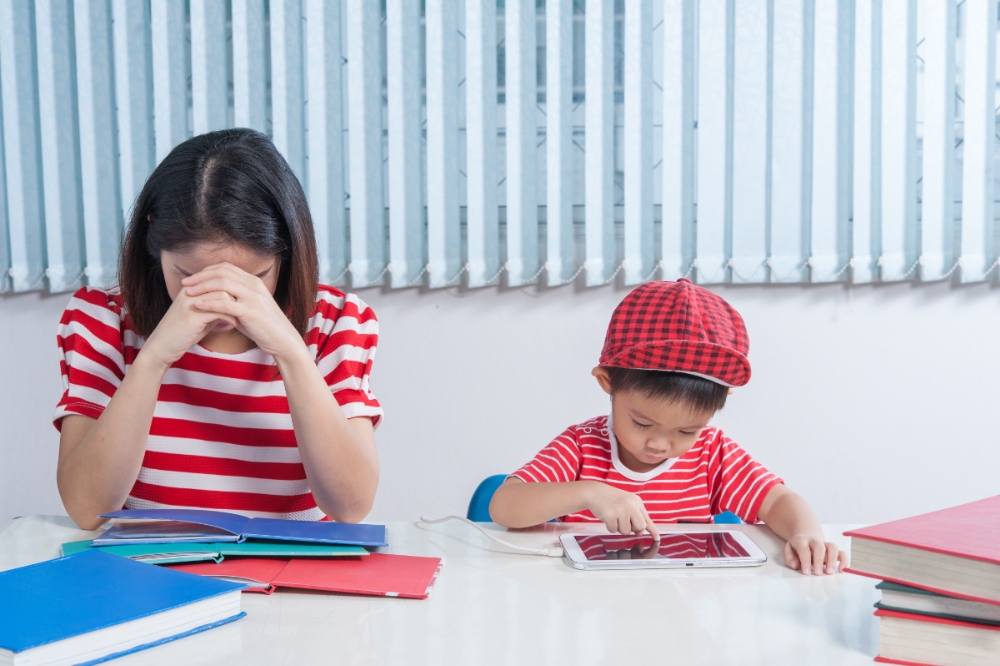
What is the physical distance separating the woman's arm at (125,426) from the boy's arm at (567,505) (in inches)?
15.8

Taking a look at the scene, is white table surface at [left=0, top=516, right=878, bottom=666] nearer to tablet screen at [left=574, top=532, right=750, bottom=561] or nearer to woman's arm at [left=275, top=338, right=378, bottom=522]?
tablet screen at [left=574, top=532, right=750, bottom=561]

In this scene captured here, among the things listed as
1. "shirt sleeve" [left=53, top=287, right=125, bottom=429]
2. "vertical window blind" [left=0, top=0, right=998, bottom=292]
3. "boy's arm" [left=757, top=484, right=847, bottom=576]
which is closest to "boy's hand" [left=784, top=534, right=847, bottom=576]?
"boy's arm" [left=757, top=484, right=847, bottom=576]

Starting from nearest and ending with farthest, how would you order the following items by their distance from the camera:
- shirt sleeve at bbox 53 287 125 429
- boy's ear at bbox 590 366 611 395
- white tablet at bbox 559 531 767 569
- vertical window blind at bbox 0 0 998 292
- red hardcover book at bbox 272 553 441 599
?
1. red hardcover book at bbox 272 553 441 599
2. white tablet at bbox 559 531 767 569
3. shirt sleeve at bbox 53 287 125 429
4. boy's ear at bbox 590 366 611 395
5. vertical window blind at bbox 0 0 998 292

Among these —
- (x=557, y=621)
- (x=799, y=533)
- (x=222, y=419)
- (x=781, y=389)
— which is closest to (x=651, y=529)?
(x=799, y=533)

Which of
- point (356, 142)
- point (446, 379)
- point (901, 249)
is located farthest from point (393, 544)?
point (901, 249)

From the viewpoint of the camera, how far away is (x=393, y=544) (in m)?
0.90

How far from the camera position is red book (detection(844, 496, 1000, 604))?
54 cm

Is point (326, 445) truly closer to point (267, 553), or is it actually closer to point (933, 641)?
point (267, 553)

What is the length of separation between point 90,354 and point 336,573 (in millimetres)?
537

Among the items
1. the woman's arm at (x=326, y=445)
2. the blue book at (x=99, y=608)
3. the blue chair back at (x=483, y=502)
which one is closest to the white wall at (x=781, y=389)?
the blue chair back at (x=483, y=502)

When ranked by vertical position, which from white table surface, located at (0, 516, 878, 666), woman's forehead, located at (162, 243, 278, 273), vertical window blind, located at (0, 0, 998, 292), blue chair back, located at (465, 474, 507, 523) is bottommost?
blue chair back, located at (465, 474, 507, 523)

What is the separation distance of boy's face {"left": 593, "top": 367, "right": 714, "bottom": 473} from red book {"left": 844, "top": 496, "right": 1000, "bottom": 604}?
1.41 ft

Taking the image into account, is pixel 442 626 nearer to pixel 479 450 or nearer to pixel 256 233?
pixel 256 233

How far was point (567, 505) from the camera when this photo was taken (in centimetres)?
97
